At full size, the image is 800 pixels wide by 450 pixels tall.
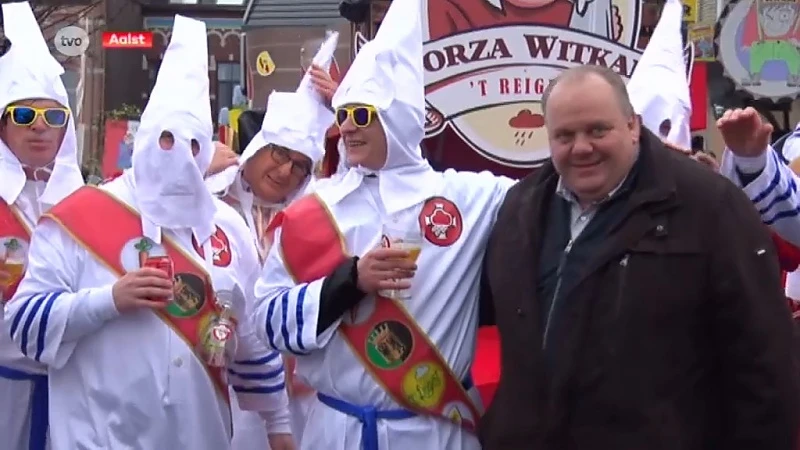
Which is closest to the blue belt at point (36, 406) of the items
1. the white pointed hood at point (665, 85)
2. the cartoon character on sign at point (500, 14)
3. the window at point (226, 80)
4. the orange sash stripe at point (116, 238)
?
the orange sash stripe at point (116, 238)

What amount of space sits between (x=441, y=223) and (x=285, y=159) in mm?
1612

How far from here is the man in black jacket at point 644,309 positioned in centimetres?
296

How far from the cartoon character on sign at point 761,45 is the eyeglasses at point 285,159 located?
8794mm

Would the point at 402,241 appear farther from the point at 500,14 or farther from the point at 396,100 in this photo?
the point at 500,14

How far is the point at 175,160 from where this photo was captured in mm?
3988

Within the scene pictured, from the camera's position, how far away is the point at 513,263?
3.24 metres

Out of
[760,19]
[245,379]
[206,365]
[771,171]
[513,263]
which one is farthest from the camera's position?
[760,19]

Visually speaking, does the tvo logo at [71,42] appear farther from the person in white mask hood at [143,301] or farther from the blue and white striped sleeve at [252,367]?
the person in white mask hood at [143,301]

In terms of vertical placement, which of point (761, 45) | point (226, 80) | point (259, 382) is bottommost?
point (259, 382)

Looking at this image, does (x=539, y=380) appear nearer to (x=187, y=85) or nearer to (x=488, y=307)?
(x=488, y=307)

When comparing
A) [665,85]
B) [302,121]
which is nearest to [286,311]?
[302,121]

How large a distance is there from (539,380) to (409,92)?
4.00 ft

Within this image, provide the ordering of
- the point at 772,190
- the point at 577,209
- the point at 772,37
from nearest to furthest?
the point at 577,209 < the point at 772,190 < the point at 772,37

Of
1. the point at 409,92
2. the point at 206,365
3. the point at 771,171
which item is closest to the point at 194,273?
the point at 206,365
